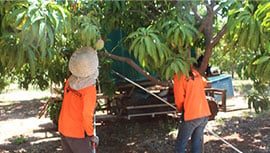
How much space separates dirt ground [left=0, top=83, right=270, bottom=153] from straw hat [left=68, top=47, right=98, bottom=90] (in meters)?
3.07

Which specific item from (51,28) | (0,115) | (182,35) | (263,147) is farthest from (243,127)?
(0,115)

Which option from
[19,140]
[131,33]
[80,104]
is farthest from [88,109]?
[19,140]

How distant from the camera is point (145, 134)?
7.88 metres

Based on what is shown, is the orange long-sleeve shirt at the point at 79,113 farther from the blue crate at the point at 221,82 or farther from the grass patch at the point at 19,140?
the blue crate at the point at 221,82

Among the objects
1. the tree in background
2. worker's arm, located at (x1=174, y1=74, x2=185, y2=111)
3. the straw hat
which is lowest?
worker's arm, located at (x1=174, y1=74, x2=185, y2=111)

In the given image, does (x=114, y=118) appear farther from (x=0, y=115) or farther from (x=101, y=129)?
(x=0, y=115)

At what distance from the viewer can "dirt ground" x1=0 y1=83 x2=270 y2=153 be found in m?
6.71

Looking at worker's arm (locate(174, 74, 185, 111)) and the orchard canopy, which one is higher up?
the orchard canopy

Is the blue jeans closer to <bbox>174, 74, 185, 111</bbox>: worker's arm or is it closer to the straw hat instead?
<bbox>174, 74, 185, 111</bbox>: worker's arm

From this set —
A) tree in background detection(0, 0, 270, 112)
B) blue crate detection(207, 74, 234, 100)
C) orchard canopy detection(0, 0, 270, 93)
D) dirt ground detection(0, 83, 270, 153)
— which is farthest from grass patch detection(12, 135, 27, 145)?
blue crate detection(207, 74, 234, 100)

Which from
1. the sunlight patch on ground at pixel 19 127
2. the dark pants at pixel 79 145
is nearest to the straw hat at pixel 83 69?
the dark pants at pixel 79 145

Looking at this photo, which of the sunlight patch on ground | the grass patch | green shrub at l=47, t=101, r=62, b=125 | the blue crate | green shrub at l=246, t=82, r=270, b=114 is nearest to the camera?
green shrub at l=246, t=82, r=270, b=114

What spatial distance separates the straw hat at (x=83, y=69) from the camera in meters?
3.84

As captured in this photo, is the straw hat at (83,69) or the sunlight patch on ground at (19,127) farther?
the sunlight patch on ground at (19,127)
